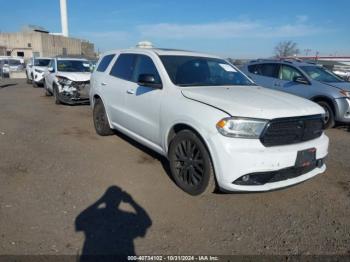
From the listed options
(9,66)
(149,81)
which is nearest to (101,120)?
(149,81)

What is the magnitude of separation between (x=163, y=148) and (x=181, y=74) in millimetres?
1113

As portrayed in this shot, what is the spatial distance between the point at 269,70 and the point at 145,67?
588 centimetres

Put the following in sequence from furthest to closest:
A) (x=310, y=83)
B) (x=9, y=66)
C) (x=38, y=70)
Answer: (x=9, y=66)
(x=38, y=70)
(x=310, y=83)

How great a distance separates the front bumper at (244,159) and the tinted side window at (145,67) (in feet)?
5.18

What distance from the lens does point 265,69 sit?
988cm

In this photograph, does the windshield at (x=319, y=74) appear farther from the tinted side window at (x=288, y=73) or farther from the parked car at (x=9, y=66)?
the parked car at (x=9, y=66)

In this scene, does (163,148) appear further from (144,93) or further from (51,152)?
(51,152)

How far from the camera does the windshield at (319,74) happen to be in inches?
347

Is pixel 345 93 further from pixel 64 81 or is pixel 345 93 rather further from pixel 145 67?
pixel 64 81

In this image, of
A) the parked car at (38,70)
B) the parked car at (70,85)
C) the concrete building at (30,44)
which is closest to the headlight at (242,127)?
the parked car at (70,85)

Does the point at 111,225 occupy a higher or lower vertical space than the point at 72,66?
lower

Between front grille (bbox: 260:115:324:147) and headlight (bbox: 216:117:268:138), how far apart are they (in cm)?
8

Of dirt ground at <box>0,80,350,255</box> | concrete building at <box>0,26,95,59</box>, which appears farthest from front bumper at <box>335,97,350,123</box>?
concrete building at <box>0,26,95,59</box>

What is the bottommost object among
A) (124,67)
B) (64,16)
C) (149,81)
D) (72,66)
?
(72,66)
